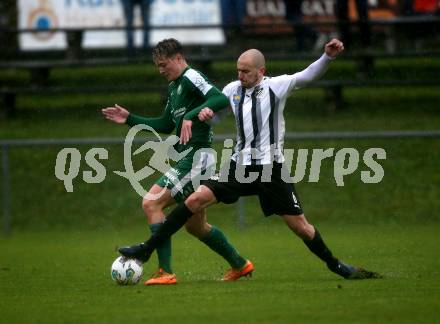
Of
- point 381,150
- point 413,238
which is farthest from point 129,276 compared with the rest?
point 381,150

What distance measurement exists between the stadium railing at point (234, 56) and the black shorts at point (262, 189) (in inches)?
368

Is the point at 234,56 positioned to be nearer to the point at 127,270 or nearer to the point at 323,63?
the point at 323,63

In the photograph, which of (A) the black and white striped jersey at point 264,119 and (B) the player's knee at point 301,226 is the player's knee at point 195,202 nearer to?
(A) the black and white striped jersey at point 264,119

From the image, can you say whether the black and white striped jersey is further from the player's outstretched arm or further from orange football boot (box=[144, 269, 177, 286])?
orange football boot (box=[144, 269, 177, 286])

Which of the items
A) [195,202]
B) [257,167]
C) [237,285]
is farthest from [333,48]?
[237,285]

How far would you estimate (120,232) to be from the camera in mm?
14727

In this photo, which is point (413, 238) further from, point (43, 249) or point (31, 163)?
point (31, 163)

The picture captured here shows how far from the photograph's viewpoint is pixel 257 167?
8594mm

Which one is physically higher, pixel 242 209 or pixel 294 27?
pixel 294 27

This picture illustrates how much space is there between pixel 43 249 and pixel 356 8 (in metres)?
8.76

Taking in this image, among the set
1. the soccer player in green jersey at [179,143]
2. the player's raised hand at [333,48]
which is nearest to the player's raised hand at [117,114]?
the soccer player in green jersey at [179,143]

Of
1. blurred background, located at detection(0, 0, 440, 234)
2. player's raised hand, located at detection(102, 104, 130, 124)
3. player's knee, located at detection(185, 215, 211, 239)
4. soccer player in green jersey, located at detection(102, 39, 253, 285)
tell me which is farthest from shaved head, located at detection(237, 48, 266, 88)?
blurred background, located at detection(0, 0, 440, 234)

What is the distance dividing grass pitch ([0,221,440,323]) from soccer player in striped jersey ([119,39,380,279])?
1.55 feet

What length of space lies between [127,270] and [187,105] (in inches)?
57.5
